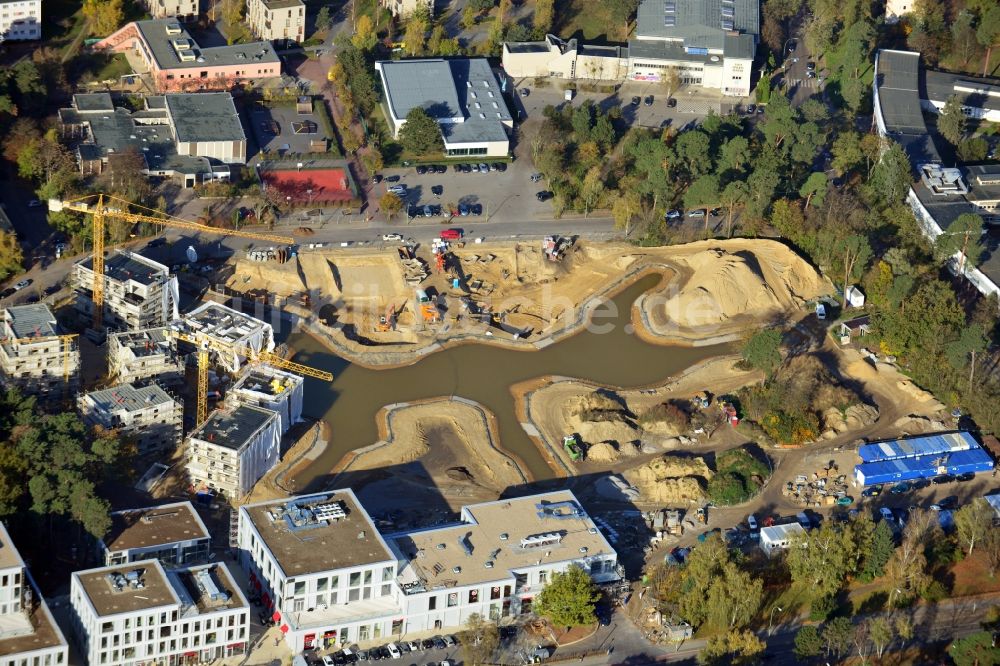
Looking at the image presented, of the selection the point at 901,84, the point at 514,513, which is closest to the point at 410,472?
the point at 514,513

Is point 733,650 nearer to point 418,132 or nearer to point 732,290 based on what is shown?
point 732,290

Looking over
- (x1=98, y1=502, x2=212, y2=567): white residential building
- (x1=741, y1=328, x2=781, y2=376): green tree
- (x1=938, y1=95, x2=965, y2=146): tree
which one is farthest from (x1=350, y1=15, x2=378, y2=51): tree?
(x1=98, y1=502, x2=212, y2=567): white residential building

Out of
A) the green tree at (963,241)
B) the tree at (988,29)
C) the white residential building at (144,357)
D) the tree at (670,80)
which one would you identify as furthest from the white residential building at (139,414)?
the tree at (988,29)

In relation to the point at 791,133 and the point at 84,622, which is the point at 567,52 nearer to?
the point at 791,133

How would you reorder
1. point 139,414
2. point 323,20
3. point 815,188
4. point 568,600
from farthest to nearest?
point 323,20
point 815,188
point 139,414
point 568,600

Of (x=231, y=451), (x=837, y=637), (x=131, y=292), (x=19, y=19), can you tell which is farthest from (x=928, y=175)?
(x=19, y=19)
